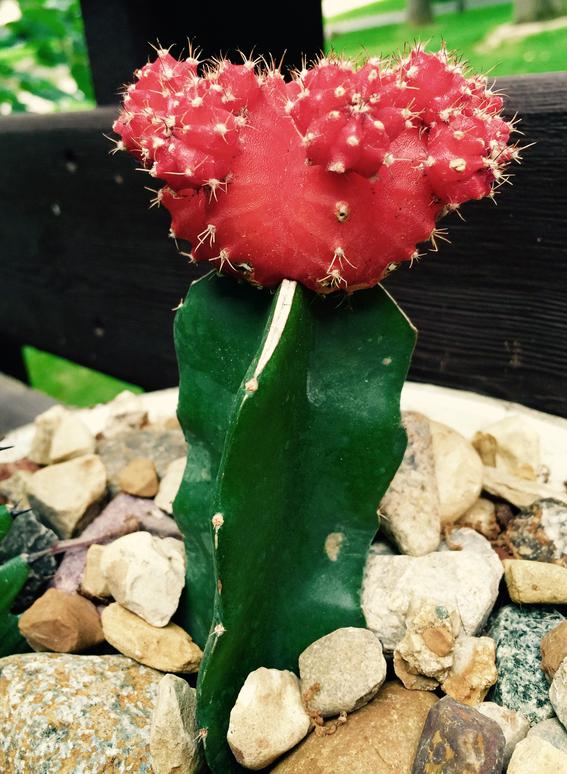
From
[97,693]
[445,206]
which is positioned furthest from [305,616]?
[445,206]

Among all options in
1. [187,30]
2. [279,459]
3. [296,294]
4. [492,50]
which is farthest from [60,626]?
[492,50]

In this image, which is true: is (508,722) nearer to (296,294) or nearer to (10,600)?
(296,294)

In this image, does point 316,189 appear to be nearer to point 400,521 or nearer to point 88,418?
point 400,521

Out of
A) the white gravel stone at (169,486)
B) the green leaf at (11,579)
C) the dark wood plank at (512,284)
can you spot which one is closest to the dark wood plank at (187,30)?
the dark wood plank at (512,284)

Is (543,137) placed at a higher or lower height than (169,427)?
higher

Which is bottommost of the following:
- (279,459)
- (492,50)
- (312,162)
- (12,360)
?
(12,360)

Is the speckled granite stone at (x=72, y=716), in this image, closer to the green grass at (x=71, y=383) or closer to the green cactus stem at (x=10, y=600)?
the green cactus stem at (x=10, y=600)
